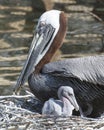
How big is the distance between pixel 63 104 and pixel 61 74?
0.39 m

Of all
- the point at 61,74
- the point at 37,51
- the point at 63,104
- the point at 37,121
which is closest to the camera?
the point at 37,121

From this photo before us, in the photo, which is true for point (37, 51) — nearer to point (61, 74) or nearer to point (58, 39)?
point (58, 39)

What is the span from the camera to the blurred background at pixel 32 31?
1287 centimetres

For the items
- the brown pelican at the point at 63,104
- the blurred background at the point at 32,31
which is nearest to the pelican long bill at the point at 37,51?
the brown pelican at the point at 63,104

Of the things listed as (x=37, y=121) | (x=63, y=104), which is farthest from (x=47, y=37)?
(x=37, y=121)

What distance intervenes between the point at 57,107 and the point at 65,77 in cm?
41

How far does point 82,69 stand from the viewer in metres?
8.16

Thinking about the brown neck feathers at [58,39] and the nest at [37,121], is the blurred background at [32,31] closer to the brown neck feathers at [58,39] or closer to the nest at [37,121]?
the brown neck feathers at [58,39]

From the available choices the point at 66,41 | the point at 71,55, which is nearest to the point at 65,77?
the point at 71,55

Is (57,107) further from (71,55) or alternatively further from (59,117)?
(71,55)

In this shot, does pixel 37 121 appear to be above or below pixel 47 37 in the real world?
below

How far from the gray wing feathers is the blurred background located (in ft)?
11.3

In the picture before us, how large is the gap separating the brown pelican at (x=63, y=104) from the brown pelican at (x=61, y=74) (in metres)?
0.19

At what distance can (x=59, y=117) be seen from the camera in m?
7.86
